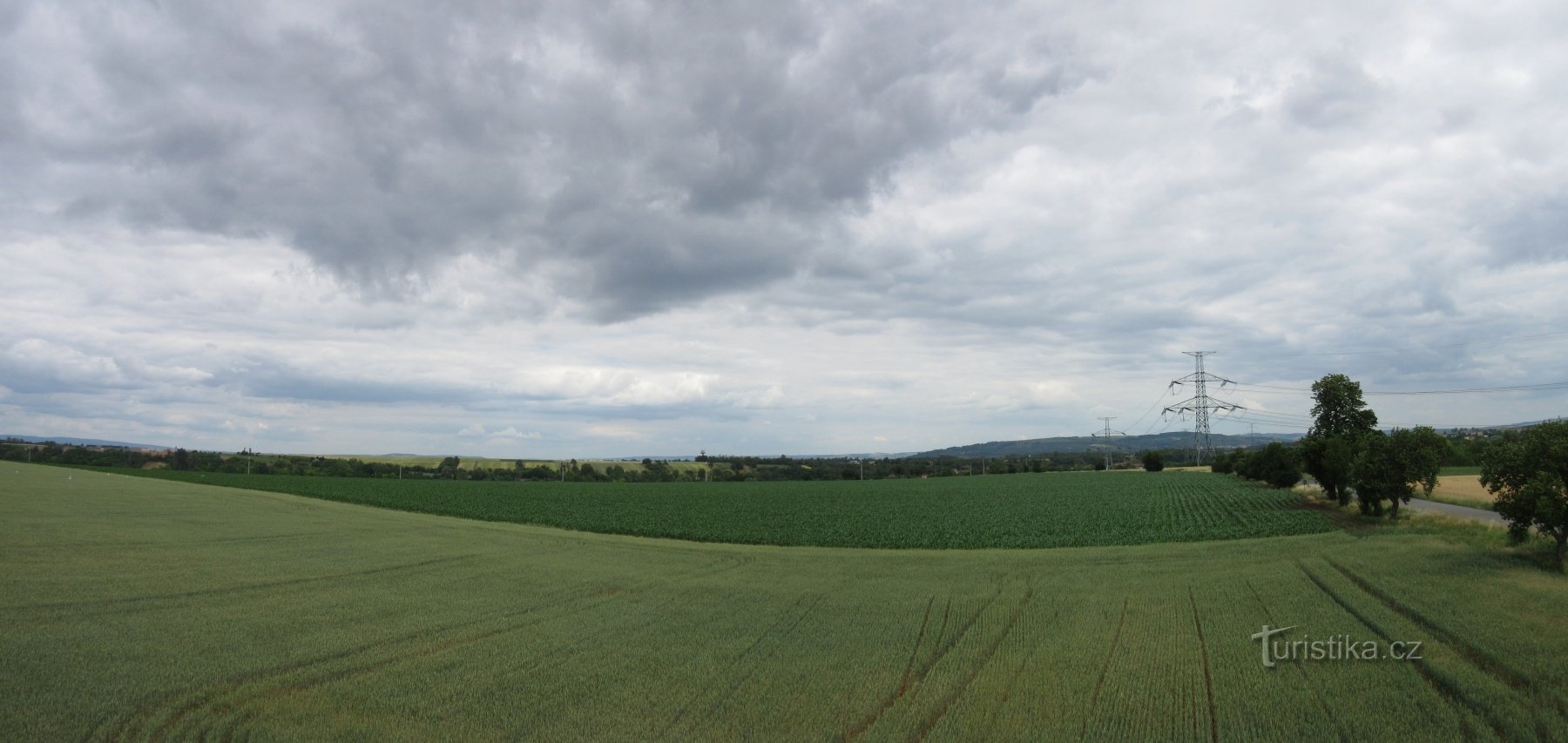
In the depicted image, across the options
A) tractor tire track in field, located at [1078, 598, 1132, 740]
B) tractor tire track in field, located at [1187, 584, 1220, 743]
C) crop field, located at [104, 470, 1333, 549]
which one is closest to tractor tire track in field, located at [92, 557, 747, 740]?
tractor tire track in field, located at [1078, 598, 1132, 740]

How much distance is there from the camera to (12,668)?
8977mm

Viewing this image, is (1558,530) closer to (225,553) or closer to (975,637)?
(975,637)

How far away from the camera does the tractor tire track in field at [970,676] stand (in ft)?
26.0

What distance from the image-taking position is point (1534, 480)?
17.6m

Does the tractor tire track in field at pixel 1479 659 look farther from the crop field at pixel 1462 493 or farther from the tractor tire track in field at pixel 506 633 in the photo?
the crop field at pixel 1462 493

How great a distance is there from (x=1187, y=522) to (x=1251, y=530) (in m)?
4.86

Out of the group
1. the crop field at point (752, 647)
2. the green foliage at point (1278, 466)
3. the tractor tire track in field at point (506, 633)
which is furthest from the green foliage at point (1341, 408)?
the tractor tire track in field at point (506, 633)

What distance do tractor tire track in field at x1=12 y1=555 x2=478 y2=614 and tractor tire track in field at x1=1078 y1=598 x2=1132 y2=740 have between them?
14415 millimetres

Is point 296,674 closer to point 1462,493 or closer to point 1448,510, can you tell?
point 1448,510

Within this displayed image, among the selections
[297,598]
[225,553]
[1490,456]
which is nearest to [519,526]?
[225,553]

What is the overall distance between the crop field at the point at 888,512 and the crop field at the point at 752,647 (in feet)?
27.4

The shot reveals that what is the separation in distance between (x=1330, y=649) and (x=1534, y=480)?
1200 cm

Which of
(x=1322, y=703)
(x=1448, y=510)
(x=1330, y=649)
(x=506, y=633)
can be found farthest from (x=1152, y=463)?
(x=506, y=633)

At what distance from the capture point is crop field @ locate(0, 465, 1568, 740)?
26.2ft
